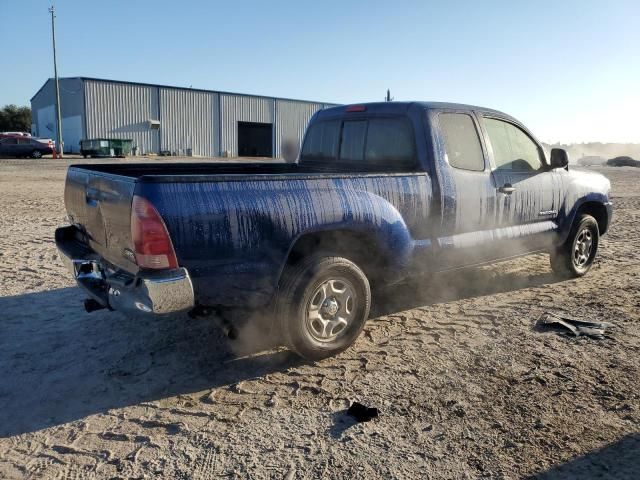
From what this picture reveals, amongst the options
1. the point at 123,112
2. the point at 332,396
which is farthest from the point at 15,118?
the point at 332,396

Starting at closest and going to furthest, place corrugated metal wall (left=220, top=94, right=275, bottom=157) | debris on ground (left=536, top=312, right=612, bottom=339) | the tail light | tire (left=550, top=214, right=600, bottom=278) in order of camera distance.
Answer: the tail light < debris on ground (left=536, top=312, right=612, bottom=339) < tire (left=550, top=214, right=600, bottom=278) < corrugated metal wall (left=220, top=94, right=275, bottom=157)

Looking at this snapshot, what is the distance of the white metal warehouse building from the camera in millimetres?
40281

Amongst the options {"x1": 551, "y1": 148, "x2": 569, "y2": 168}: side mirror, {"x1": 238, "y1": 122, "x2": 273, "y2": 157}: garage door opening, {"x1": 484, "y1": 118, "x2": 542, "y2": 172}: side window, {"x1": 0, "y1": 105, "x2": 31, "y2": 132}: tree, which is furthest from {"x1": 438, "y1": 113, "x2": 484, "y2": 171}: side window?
{"x1": 0, "y1": 105, "x2": 31, "y2": 132}: tree

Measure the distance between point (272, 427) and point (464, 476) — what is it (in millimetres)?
1095

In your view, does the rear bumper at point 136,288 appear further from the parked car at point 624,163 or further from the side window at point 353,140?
the parked car at point 624,163

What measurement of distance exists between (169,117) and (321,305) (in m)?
42.9

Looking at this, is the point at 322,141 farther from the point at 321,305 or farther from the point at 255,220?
the point at 255,220

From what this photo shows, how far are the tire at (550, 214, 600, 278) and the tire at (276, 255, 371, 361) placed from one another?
321 centimetres

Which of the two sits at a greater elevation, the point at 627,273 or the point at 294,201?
the point at 294,201

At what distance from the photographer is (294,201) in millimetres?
3639

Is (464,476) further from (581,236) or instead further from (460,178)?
(581,236)

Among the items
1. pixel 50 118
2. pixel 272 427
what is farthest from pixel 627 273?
pixel 50 118

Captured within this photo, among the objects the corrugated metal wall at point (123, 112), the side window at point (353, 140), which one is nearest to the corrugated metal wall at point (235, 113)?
the corrugated metal wall at point (123, 112)

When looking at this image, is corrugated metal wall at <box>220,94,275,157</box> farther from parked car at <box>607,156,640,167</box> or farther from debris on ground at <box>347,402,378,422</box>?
debris on ground at <box>347,402,378,422</box>
